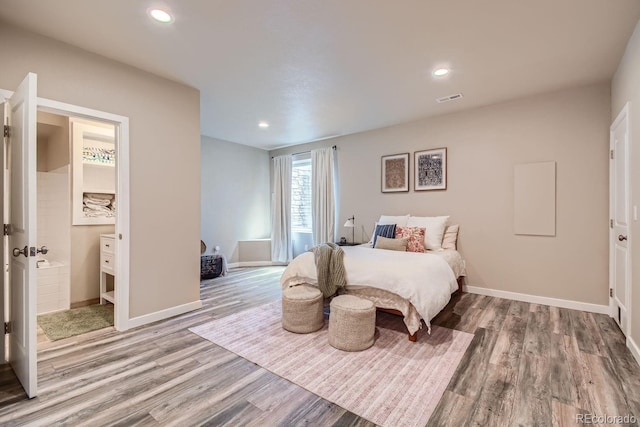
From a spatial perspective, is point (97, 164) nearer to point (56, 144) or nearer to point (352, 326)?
point (56, 144)

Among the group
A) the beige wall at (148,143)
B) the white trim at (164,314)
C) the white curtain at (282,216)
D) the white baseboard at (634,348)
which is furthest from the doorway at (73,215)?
the white baseboard at (634,348)

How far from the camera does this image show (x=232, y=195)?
6160mm

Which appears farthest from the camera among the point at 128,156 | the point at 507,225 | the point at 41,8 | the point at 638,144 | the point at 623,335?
the point at 507,225

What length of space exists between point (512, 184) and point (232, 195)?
500 cm

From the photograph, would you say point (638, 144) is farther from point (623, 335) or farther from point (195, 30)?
point (195, 30)

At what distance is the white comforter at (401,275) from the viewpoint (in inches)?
103

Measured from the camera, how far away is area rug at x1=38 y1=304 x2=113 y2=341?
9.36 ft

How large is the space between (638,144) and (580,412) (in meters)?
2.03

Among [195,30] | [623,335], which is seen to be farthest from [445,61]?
[623,335]

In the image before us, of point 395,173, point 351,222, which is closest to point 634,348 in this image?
point 395,173

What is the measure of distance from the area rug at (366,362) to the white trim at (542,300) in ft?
5.12

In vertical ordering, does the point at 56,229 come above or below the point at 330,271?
above

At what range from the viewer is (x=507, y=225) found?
154 inches

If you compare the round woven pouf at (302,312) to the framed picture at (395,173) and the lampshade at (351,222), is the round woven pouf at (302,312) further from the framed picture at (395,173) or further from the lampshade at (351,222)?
the framed picture at (395,173)
